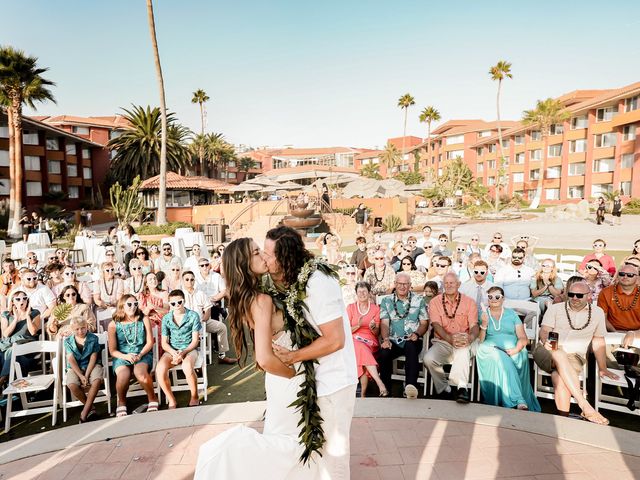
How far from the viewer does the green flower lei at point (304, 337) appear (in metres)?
2.22

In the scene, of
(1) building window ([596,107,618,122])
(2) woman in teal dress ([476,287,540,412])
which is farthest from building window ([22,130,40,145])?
(1) building window ([596,107,618,122])

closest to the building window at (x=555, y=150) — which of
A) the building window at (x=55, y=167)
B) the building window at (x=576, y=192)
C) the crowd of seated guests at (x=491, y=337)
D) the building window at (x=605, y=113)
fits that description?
the building window at (x=576, y=192)

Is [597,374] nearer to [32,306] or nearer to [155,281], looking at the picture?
[155,281]

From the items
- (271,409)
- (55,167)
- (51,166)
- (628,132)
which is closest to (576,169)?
(628,132)

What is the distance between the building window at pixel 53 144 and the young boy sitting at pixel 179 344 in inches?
1806

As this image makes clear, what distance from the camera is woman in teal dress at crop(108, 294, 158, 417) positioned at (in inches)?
203

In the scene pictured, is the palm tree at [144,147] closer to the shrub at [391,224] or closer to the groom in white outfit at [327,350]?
the shrub at [391,224]

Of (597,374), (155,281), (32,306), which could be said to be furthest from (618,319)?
(32,306)

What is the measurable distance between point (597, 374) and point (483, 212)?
34.9 m

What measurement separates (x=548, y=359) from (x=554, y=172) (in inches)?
2067

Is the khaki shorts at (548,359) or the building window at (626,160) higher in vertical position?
the building window at (626,160)

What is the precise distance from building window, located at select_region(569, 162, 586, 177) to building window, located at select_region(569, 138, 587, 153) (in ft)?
4.62

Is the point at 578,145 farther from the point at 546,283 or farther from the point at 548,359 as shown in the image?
the point at 548,359

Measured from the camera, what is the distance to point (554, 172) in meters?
50.3
